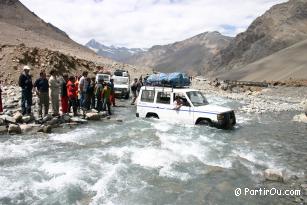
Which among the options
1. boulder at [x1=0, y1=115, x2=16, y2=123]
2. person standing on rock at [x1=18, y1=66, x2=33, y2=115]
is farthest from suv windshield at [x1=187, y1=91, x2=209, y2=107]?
boulder at [x1=0, y1=115, x2=16, y2=123]

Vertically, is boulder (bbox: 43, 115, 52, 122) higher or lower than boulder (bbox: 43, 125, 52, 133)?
higher

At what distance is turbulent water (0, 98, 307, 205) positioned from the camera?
10.0 m

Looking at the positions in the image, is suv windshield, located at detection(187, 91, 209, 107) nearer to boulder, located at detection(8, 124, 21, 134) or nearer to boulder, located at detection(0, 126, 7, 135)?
boulder, located at detection(8, 124, 21, 134)

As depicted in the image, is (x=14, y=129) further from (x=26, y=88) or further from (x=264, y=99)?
(x=264, y=99)

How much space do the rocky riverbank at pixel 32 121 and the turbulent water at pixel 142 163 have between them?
27.0 inches

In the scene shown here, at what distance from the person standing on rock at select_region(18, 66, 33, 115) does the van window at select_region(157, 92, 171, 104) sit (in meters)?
6.32

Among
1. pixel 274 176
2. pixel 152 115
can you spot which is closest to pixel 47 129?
pixel 152 115

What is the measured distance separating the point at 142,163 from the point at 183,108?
650 centimetres

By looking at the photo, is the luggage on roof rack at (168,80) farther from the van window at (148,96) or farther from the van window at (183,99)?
the van window at (183,99)

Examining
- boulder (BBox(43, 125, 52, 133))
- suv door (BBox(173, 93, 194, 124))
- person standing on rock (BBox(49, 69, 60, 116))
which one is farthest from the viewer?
suv door (BBox(173, 93, 194, 124))

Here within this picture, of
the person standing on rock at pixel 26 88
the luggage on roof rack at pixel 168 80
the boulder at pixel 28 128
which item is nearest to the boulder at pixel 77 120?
the person standing on rock at pixel 26 88

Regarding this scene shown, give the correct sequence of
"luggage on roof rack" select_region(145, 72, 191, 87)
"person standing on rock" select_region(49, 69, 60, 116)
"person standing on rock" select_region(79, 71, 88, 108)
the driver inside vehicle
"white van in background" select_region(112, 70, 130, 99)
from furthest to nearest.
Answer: "white van in background" select_region(112, 70, 130, 99) → "luggage on roof rack" select_region(145, 72, 191, 87) → "person standing on rock" select_region(79, 71, 88, 108) → the driver inside vehicle → "person standing on rock" select_region(49, 69, 60, 116)

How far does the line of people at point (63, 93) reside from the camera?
17.3 meters

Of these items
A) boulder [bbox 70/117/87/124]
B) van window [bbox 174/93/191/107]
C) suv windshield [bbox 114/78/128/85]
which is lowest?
boulder [bbox 70/117/87/124]
